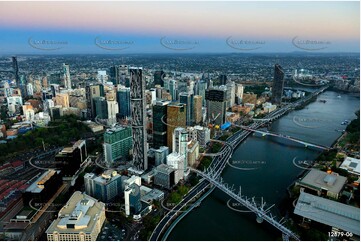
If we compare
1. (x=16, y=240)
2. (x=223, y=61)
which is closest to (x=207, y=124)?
(x=16, y=240)

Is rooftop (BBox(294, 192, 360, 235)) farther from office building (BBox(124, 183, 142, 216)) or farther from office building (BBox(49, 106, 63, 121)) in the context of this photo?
office building (BBox(49, 106, 63, 121))

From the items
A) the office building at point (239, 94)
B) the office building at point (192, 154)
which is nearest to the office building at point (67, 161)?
the office building at point (192, 154)

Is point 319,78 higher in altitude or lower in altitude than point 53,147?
higher

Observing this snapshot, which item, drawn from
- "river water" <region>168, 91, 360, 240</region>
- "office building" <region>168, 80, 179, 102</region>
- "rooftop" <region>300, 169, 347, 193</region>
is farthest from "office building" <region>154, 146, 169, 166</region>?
"office building" <region>168, 80, 179, 102</region>

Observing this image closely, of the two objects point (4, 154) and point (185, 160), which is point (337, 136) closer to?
point (185, 160)

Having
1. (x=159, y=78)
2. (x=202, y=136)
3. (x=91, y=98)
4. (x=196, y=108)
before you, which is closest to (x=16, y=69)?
(x=91, y=98)

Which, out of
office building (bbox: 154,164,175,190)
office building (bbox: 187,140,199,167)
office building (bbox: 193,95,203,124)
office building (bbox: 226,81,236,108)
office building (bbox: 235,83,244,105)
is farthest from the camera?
office building (bbox: 235,83,244,105)
